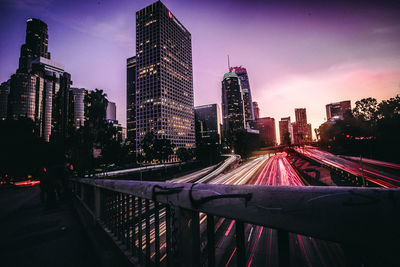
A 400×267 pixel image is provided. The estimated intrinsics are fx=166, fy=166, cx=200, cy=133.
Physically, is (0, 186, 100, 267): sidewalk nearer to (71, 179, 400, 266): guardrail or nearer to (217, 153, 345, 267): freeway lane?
(71, 179, 400, 266): guardrail

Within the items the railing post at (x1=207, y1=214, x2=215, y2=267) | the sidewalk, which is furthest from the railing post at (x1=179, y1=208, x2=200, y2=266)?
the sidewalk

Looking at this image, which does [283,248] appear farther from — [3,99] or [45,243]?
[3,99]

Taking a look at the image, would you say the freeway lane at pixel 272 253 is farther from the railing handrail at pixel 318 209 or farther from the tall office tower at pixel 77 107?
the tall office tower at pixel 77 107

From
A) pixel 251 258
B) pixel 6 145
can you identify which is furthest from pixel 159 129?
pixel 251 258

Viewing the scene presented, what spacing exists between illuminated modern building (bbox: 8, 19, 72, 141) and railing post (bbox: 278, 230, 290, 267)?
108997 millimetres

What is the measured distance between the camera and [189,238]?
1.49 m

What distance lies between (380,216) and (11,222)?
8.76 meters

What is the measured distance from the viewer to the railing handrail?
0.67 m

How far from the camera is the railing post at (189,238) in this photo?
1.46 meters

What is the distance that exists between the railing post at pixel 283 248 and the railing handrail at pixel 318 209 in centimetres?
8

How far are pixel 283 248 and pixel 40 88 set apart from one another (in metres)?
176

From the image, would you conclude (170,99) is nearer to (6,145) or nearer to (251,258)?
(6,145)

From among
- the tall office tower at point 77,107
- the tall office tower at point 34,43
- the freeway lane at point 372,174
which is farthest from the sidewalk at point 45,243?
the tall office tower at point 34,43

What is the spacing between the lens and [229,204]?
116cm
